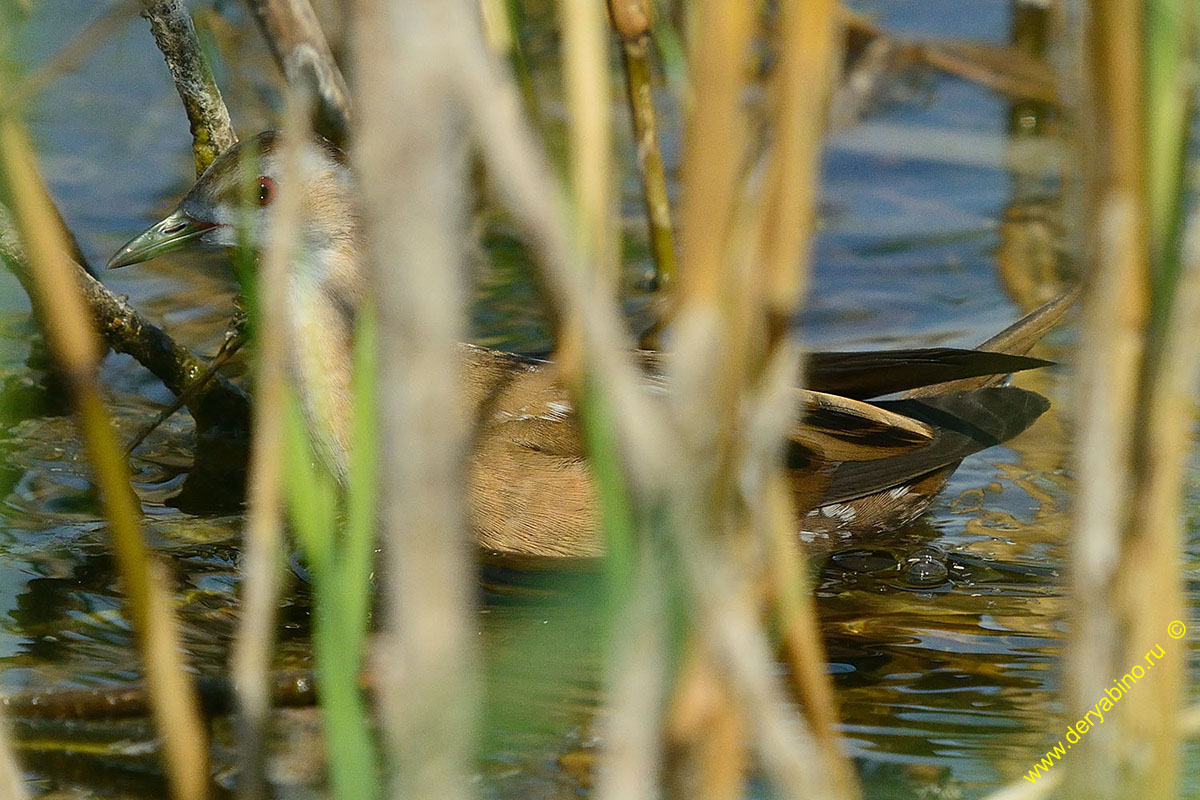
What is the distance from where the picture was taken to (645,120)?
4.59m

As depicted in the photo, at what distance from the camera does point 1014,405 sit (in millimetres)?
3846

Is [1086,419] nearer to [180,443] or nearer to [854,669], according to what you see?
[854,669]

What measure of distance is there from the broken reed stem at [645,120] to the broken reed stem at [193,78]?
1.09m

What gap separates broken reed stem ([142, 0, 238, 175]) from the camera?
11.9 feet

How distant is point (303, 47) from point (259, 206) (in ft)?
1.52

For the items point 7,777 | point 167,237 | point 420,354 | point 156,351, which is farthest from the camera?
point 156,351

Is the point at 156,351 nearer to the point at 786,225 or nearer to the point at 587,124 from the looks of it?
the point at 587,124

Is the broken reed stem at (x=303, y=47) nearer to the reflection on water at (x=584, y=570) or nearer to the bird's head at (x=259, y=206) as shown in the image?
the bird's head at (x=259, y=206)

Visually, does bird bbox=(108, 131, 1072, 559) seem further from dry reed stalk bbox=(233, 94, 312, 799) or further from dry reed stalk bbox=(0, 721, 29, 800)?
dry reed stalk bbox=(0, 721, 29, 800)

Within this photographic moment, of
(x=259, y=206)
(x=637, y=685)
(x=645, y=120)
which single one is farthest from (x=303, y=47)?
(x=637, y=685)

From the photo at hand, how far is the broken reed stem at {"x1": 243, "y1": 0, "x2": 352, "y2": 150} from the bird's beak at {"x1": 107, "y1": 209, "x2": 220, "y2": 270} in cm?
46

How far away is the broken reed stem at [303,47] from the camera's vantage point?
402 centimetres

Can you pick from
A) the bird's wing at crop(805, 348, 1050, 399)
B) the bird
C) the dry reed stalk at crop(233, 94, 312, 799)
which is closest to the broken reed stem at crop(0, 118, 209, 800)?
the dry reed stalk at crop(233, 94, 312, 799)

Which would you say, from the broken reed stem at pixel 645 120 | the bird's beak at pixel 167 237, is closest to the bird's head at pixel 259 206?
the bird's beak at pixel 167 237
